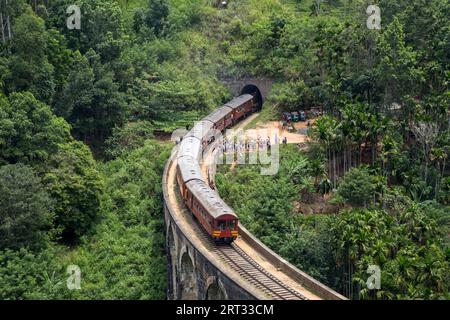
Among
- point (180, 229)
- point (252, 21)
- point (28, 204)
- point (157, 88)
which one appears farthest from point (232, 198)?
point (252, 21)

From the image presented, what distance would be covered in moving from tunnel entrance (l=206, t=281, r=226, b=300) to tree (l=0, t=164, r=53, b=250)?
13361 millimetres

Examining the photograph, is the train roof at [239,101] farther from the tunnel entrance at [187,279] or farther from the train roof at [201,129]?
the tunnel entrance at [187,279]

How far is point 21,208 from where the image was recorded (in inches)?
1900

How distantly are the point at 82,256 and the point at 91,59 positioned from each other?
21.1 meters

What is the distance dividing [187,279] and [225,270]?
291 inches

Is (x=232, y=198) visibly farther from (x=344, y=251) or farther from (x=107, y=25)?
(x=107, y=25)

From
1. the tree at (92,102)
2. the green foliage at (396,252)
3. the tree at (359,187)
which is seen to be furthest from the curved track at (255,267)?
the tree at (92,102)

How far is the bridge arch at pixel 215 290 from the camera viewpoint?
39744 mm

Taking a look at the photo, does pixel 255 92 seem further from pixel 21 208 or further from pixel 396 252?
pixel 396 252

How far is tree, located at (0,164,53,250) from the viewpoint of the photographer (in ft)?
158

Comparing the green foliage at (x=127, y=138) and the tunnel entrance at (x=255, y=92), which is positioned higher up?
the tunnel entrance at (x=255, y=92)

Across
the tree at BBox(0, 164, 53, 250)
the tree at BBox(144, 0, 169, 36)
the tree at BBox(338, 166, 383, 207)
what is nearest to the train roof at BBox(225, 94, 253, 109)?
the tree at BBox(144, 0, 169, 36)

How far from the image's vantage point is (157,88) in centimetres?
7156

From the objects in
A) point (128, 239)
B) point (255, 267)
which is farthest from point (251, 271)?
point (128, 239)
